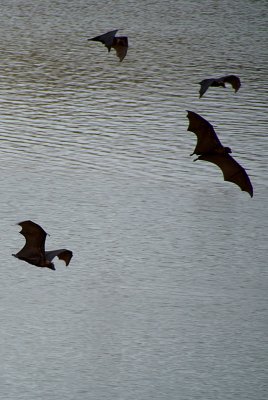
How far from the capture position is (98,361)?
3.94 metres

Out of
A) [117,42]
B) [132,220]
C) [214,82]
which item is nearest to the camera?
[214,82]

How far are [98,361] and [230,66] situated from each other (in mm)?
4811

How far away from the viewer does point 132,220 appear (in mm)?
5438

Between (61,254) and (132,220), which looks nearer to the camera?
(61,254)

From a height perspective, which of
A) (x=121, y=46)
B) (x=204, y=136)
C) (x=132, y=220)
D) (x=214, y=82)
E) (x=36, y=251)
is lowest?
(x=132, y=220)

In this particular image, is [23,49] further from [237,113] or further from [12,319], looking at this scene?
[12,319]

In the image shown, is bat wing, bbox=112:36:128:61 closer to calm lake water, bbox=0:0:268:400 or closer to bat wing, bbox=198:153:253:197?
calm lake water, bbox=0:0:268:400

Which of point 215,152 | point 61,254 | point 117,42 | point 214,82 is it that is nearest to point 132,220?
point 215,152

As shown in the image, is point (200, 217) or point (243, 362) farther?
point (200, 217)

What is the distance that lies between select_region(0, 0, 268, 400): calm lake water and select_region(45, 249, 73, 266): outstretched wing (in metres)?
0.12

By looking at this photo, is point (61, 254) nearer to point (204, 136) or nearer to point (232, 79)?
point (204, 136)

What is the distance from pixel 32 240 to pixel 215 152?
1.25 m

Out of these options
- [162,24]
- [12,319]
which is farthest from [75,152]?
[162,24]

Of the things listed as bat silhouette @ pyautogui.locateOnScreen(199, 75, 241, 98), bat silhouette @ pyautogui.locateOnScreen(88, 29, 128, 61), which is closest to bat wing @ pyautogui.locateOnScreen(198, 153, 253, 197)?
bat silhouette @ pyautogui.locateOnScreen(199, 75, 241, 98)
